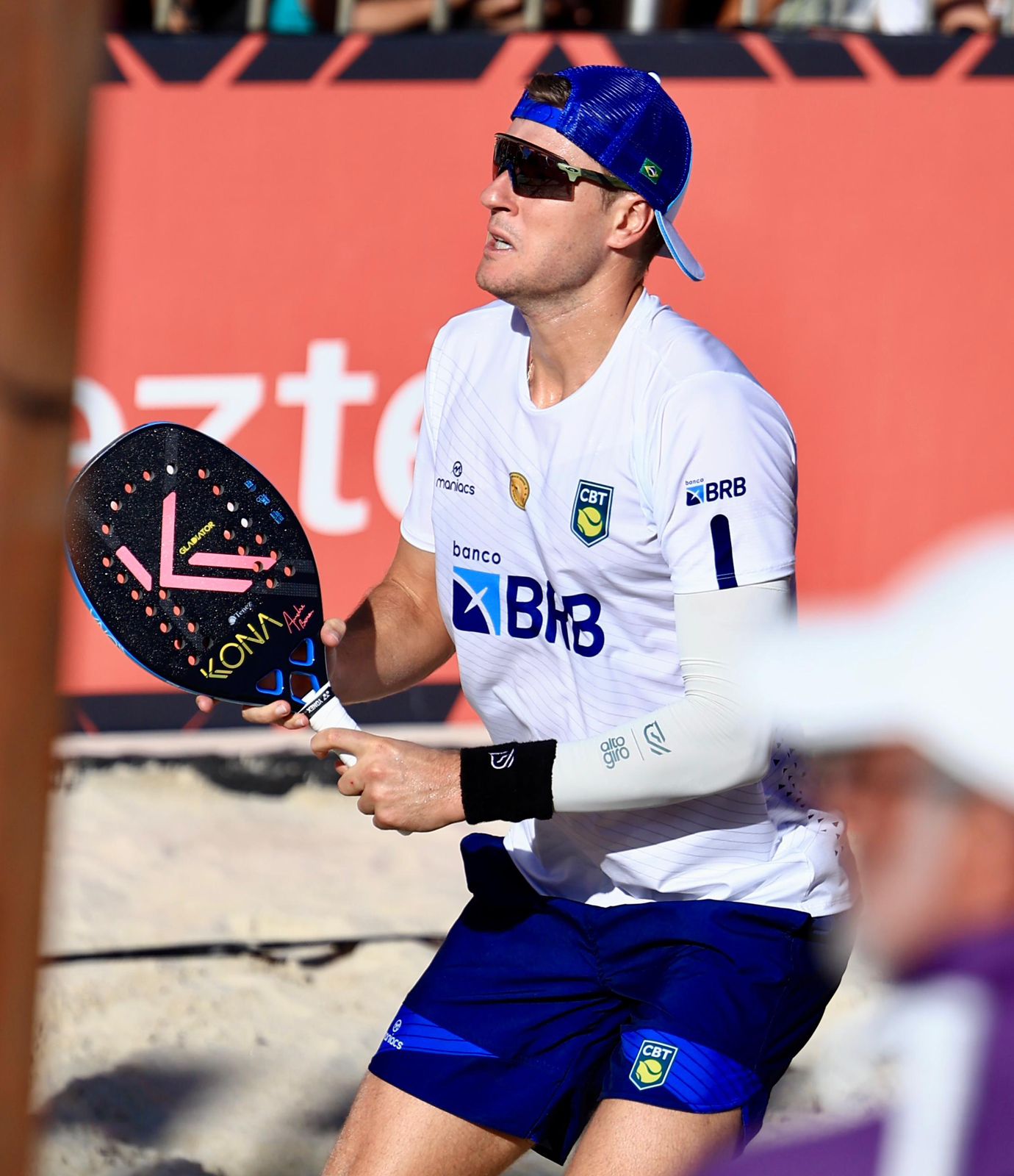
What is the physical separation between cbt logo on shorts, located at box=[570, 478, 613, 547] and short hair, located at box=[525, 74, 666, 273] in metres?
0.42

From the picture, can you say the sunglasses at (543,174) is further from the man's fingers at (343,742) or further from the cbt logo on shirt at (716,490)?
the man's fingers at (343,742)

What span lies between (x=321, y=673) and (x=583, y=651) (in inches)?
16.7

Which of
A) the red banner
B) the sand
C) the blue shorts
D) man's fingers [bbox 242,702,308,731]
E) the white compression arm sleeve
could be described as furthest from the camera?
the red banner

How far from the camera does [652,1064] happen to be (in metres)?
2.37

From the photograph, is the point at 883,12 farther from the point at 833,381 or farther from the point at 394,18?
the point at 394,18

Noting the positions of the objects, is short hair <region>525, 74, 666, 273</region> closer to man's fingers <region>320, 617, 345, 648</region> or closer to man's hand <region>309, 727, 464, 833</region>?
man's fingers <region>320, 617, 345, 648</region>

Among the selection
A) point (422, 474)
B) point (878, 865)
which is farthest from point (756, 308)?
point (878, 865)

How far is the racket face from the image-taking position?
2.57 m

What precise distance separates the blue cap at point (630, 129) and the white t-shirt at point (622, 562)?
7.7 inches

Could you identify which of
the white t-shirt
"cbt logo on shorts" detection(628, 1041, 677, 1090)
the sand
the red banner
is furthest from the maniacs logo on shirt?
the red banner

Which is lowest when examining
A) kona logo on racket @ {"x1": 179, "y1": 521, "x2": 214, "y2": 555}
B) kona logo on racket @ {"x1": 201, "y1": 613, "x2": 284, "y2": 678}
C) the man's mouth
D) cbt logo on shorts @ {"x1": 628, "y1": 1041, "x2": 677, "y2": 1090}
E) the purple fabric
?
cbt logo on shorts @ {"x1": 628, "y1": 1041, "x2": 677, "y2": 1090}

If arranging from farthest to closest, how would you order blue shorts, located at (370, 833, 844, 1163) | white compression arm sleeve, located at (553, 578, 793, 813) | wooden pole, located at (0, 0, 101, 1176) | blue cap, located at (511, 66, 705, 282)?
blue cap, located at (511, 66, 705, 282) → blue shorts, located at (370, 833, 844, 1163) → white compression arm sleeve, located at (553, 578, 793, 813) → wooden pole, located at (0, 0, 101, 1176)

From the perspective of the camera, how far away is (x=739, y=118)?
5184 millimetres

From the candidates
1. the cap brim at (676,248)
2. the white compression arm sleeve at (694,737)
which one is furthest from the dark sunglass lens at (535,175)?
the white compression arm sleeve at (694,737)
